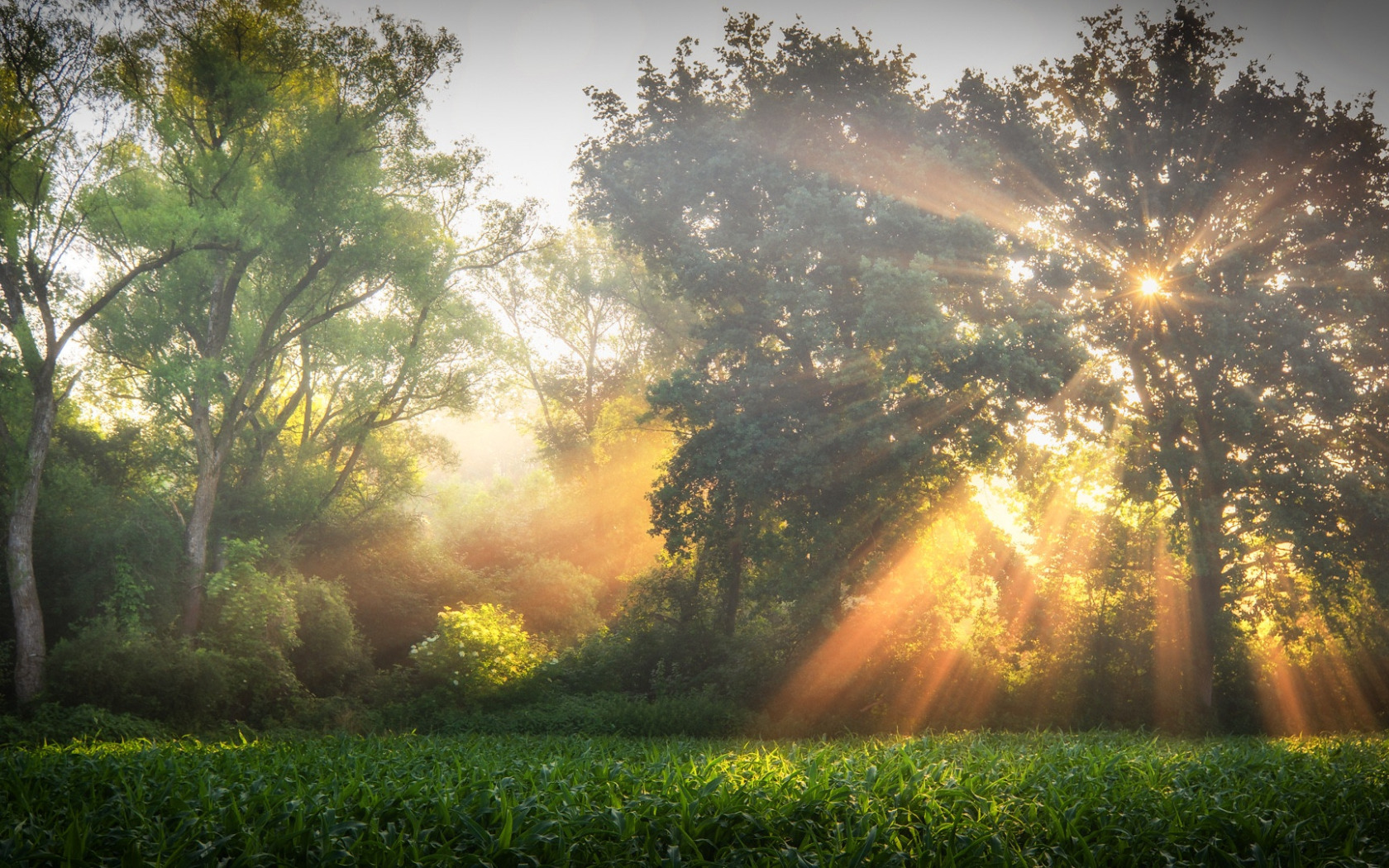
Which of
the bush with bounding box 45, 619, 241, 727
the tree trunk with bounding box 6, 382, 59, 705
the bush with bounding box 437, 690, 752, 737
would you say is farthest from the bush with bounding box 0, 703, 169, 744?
the bush with bounding box 437, 690, 752, 737

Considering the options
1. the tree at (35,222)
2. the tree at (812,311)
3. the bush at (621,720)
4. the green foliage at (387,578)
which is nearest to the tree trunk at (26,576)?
the tree at (35,222)

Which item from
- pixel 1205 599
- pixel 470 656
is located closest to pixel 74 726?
pixel 470 656

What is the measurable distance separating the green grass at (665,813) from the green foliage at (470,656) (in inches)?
421

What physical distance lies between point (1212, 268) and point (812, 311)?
9046 mm

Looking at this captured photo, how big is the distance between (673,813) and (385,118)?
19654 millimetres

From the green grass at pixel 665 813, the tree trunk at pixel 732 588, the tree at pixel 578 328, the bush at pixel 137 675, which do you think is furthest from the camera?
the tree at pixel 578 328

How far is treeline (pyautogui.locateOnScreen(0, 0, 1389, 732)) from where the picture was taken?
15430 mm

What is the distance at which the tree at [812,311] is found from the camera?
51.5 ft

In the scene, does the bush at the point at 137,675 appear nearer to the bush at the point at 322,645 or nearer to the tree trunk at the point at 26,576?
the tree trunk at the point at 26,576

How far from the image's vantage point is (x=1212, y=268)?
17.4 meters

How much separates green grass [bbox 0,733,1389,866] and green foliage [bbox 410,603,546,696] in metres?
10.7

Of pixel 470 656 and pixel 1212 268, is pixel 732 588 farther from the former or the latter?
pixel 1212 268

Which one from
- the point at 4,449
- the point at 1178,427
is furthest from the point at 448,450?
the point at 1178,427

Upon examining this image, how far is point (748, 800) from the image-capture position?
14.6ft
